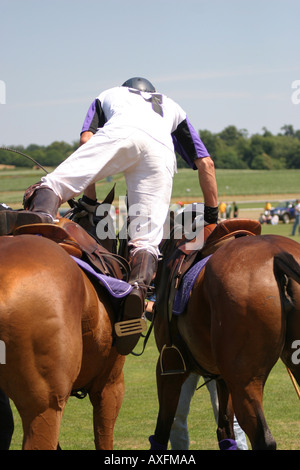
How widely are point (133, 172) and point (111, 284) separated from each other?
0.93 meters

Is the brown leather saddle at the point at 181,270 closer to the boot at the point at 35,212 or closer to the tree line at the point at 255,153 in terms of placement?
the boot at the point at 35,212

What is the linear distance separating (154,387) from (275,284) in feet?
17.5

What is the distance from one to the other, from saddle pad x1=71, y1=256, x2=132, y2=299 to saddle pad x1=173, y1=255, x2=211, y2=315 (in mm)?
530

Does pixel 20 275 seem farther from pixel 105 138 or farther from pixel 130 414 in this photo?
pixel 130 414

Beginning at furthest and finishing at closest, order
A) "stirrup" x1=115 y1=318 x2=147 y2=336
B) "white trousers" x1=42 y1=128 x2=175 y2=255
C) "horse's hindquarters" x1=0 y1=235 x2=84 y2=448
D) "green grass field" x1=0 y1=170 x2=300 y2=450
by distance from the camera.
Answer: "green grass field" x1=0 y1=170 x2=300 y2=450
"white trousers" x1=42 y1=128 x2=175 y2=255
"stirrup" x1=115 y1=318 x2=147 y2=336
"horse's hindquarters" x1=0 y1=235 x2=84 y2=448

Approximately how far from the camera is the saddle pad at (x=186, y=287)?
477 cm

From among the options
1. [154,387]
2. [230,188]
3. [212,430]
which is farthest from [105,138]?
[230,188]

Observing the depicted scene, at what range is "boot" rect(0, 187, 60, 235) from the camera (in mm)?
3952

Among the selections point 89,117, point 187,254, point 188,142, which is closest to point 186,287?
point 187,254

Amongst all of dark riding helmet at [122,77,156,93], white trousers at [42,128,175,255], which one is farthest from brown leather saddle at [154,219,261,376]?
dark riding helmet at [122,77,156,93]

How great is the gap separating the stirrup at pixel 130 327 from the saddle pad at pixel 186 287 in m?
0.45

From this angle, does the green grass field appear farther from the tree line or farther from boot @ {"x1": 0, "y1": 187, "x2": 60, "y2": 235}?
the tree line

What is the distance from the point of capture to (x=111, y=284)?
4211mm

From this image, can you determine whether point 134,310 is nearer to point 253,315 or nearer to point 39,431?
point 253,315
